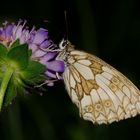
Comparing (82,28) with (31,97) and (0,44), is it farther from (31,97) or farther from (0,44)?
(0,44)

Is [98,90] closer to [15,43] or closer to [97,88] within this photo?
[97,88]

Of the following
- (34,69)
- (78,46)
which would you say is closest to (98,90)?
(34,69)

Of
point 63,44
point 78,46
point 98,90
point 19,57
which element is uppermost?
point 78,46

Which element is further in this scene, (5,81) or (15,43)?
(15,43)

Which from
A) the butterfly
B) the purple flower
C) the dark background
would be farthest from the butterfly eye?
the dark background

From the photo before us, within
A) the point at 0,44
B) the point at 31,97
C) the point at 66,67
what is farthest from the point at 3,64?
the point at 31,97

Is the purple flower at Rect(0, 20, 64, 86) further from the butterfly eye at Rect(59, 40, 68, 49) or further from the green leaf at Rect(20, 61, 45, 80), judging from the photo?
the butterfly eye at Rect(59, 40, 68, 49)
